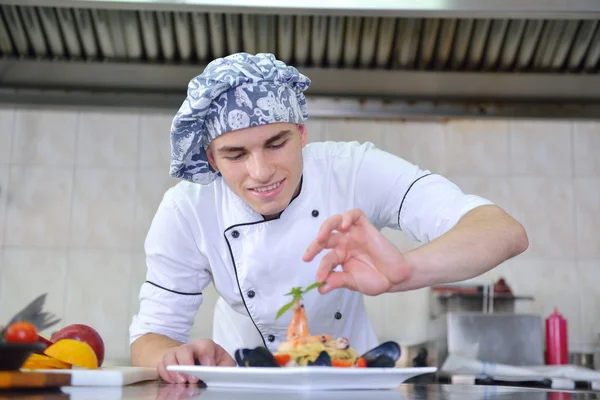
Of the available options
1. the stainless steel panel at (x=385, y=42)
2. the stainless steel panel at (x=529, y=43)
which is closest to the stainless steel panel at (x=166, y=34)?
the stainless steel panel at (x=385, y=42)


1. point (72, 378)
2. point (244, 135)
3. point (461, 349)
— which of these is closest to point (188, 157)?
point (244, 135)

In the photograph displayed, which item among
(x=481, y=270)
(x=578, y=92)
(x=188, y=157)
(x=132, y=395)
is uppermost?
(x=578, y=92)

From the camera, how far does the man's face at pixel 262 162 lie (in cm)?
150

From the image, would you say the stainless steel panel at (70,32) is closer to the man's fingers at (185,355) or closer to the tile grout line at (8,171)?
the tile grout line at (8,171)

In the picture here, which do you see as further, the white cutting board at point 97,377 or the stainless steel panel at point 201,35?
the stainless steel panel at point 201,35

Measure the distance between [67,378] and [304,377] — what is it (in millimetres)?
352

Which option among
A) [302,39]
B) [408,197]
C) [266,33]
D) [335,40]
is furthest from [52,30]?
[408,197]

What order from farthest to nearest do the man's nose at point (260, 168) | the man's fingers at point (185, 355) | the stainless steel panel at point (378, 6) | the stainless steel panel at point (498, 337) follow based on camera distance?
the stainless steel panel at point (498, 337) < the stainless steel panel at point (378, 6) < the man's nose at point (260, 168) < the man's fingers at point (185, 355)

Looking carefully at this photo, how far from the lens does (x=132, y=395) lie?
0.90 meters

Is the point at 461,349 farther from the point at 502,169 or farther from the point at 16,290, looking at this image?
the point at 16,290

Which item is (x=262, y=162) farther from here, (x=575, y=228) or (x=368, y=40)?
(x=575, y=228)

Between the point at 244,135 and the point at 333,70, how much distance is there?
5.40 feet

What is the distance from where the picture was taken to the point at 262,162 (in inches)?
58.5

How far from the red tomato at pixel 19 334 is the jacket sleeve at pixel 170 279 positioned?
2.50ft
